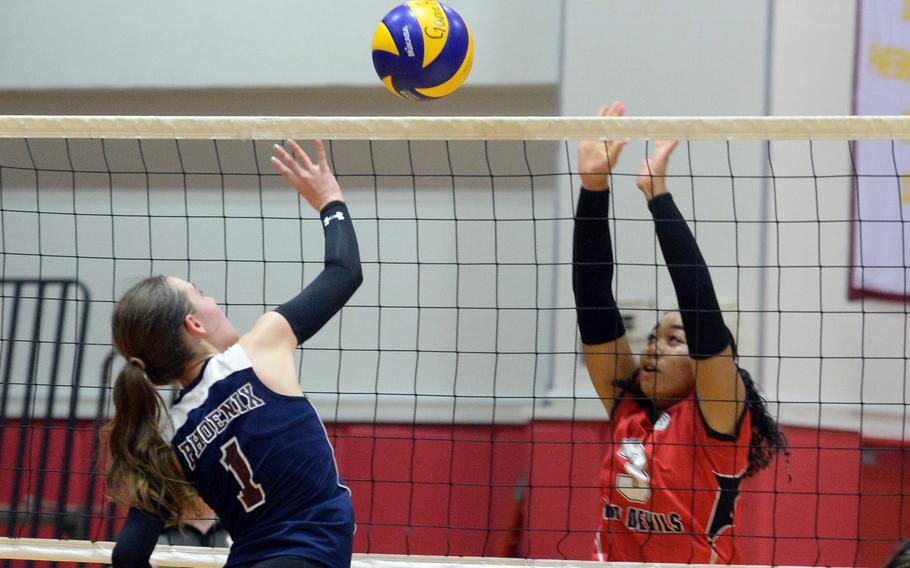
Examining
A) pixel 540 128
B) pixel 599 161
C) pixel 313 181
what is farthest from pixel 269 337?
pixel 599 161

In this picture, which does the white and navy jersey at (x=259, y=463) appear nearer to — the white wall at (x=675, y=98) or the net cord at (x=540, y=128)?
the net cord at (x=540, y=128)

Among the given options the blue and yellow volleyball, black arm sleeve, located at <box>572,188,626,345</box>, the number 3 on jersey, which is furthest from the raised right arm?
the number 3 on jersey

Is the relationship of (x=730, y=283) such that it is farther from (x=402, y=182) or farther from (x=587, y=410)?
(x=402, y=182)

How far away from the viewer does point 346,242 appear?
2535 millimetres

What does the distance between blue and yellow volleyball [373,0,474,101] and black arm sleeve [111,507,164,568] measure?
5.44ft

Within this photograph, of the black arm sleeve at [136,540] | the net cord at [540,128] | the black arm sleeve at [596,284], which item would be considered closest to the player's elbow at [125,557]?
the black arm sleeve at [136,540]

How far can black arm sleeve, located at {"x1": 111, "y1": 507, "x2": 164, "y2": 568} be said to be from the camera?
2.32 metres

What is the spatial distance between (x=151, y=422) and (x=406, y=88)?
4.99ft

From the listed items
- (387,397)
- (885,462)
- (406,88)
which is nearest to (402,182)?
(387,397)

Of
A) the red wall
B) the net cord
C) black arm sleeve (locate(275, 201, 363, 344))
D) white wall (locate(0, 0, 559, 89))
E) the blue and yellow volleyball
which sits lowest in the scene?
the red wall

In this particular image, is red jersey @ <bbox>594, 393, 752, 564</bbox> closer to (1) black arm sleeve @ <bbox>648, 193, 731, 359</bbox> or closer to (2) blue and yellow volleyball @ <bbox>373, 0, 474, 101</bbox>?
(1) black arm sleeve @ <bbox>648, 193, 731, 359</bbox>

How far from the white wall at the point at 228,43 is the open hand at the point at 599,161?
2.40 m

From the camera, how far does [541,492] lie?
502 cm

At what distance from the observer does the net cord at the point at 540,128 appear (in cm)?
312
